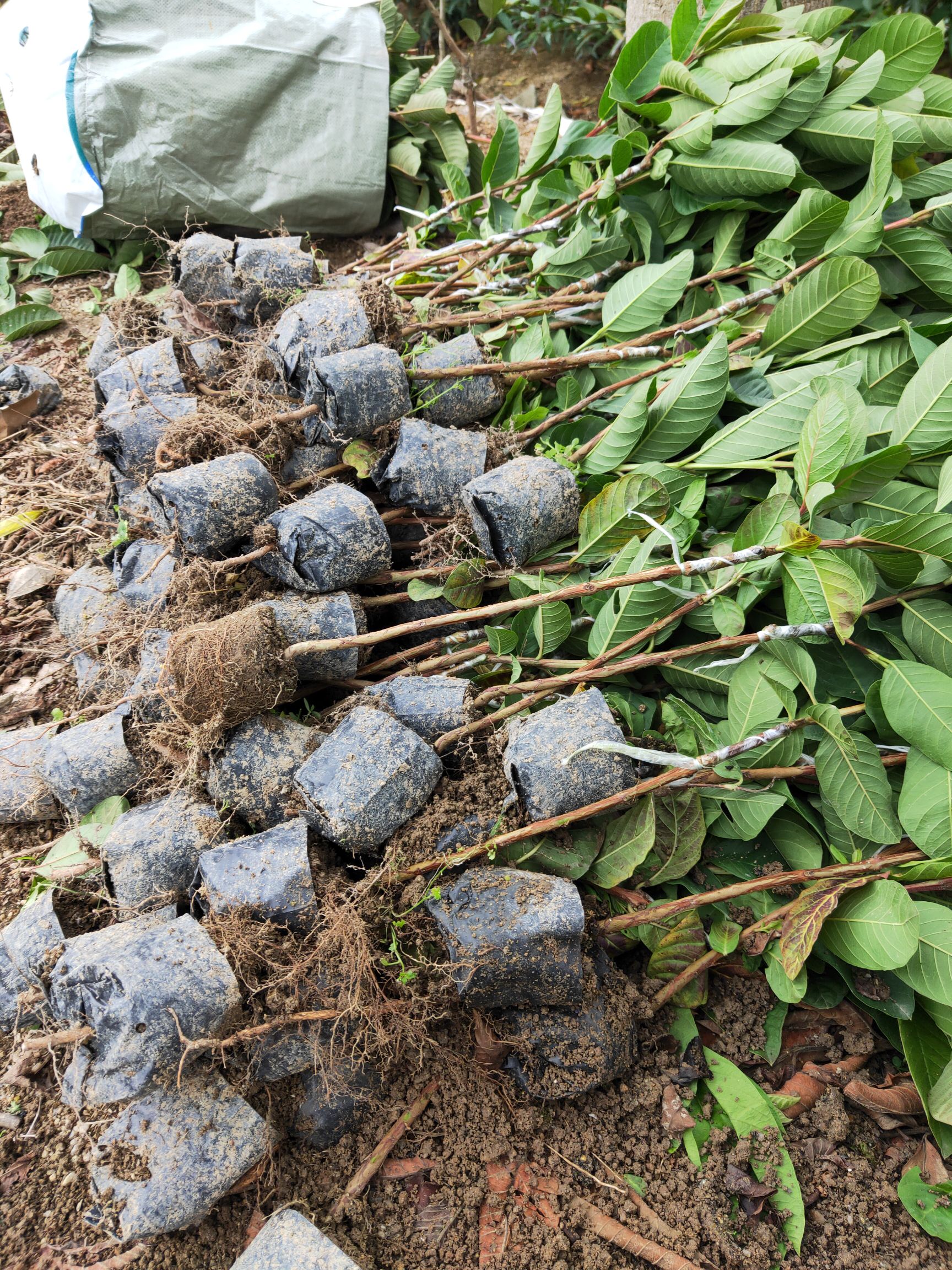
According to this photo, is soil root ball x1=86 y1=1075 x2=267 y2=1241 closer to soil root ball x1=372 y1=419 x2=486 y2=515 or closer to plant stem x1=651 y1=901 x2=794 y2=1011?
plant stem x1=651 y1=901 x2=794 y2=1011

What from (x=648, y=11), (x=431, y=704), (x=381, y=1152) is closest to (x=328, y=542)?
(x=431, y=704)

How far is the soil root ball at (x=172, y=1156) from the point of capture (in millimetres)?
1195

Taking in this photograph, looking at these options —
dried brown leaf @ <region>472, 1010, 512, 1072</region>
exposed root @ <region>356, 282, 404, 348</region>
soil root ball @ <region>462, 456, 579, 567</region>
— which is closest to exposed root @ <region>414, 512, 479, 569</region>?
soil root ball @ <region>462, 456, 579, 567</region>

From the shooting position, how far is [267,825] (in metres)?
1.47

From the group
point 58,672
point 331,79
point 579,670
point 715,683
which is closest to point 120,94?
point 331,79

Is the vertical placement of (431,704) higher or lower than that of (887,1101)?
higher

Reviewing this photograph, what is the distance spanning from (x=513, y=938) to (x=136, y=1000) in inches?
23.0

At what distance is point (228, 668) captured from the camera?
1381 millimetres

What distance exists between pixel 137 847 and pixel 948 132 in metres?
2.38

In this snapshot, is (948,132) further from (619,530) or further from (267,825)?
(267,825)

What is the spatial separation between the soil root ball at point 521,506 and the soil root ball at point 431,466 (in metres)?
0.06

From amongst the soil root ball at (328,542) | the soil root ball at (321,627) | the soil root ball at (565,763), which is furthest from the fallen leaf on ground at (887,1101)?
the soil root ball at (328,542)

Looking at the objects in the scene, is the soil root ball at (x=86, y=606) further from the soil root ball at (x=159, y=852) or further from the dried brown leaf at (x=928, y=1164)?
the dried brown leaf at (x=928, y=1164)

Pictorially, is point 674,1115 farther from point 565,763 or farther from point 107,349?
point 107,349
